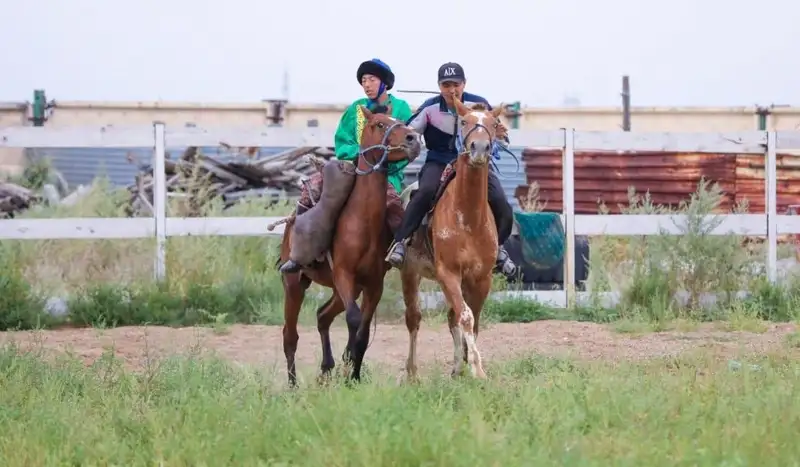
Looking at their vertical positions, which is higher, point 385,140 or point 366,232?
point 385,140

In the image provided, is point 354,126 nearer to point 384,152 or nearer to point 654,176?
point 384,152

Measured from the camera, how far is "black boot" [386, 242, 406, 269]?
906 cm

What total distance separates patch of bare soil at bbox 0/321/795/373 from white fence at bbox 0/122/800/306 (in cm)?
119

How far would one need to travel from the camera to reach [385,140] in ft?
30.2

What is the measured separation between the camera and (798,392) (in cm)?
689

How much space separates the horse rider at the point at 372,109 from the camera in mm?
9719

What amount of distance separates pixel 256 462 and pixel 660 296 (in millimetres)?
8180

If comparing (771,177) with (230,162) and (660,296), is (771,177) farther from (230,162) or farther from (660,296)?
(230,162)

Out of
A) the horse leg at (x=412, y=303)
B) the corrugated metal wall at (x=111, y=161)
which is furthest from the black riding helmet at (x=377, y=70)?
the corrugated metal wall at (x=111, y=161)

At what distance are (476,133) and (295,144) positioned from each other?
5.56 meters

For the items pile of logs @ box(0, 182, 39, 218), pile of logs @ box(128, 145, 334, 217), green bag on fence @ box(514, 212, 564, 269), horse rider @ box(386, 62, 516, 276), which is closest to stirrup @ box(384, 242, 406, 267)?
horse rider @ box(386, 62, 516, 276)

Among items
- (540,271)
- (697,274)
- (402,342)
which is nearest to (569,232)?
(540,271)

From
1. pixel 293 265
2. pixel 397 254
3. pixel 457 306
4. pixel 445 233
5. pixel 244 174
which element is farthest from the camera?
pixel 244 174

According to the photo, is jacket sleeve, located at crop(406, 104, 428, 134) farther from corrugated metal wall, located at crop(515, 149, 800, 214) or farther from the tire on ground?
corrugated metal wall, located at crop(515, 149, 800, 214)
